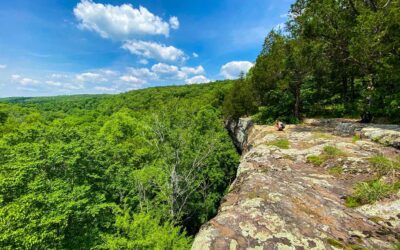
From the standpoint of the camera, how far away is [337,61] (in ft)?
54.0

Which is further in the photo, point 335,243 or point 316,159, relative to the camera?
point 316,159

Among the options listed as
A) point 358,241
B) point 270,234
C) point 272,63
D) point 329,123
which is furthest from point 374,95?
point 270,234

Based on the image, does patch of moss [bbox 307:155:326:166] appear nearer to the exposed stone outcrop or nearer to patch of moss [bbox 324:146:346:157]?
patch of moss [bbox 324:146:346:157]

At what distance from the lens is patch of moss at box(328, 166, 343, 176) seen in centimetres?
663

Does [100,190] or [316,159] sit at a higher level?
[316,159]

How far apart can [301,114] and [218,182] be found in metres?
11.4

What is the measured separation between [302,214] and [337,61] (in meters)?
15.6

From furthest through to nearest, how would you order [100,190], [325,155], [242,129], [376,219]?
[242,129] < [100,190] < [325,155] < [376,219]

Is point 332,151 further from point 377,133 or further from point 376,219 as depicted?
point 376,219

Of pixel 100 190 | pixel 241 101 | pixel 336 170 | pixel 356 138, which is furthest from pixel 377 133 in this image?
pixel 241 101

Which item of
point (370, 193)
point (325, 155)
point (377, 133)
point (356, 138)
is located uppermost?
point (377, 133)

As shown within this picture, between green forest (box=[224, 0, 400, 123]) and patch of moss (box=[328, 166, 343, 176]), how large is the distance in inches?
322

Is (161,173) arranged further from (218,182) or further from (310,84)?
(310,84)

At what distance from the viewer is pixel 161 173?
61.4 ft
